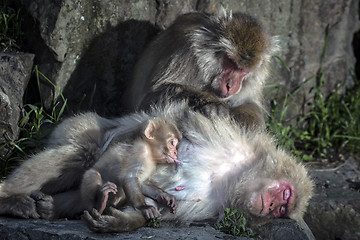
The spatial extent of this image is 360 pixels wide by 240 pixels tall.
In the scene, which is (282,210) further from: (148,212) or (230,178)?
(148,212)

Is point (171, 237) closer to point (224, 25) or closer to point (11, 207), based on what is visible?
point (11, 207)

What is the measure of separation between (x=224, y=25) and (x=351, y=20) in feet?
8.28

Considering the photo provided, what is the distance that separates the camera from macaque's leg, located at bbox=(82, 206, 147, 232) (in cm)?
307

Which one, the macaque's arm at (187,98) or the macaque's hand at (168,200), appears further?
the macaque's arm at (187,98)

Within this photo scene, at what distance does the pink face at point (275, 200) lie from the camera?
3.46 m

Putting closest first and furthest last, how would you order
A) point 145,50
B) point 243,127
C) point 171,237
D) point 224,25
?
point 171,237, point 243,127, point 224,25, point 145,50

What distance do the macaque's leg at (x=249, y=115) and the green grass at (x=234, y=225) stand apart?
872 millimetres

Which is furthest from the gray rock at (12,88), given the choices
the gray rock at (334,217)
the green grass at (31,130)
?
the gray rock at (334,217)

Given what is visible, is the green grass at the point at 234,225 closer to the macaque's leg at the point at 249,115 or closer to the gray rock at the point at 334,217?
the macaque's leg at the point at 249,115

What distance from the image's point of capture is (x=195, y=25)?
4.51m

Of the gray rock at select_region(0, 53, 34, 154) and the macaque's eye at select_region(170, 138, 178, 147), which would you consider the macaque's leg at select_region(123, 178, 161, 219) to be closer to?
the macaque's eye at select_region(170, 138, 178, 147)

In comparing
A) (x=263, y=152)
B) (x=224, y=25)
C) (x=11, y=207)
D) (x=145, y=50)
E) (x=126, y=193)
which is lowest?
(x=11, y=207)

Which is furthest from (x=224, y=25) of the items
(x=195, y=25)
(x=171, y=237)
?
(x=171, y=237)

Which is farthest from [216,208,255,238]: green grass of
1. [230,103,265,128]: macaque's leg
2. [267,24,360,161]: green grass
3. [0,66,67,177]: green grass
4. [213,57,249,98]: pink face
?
[267,24,360,161]: green grass
